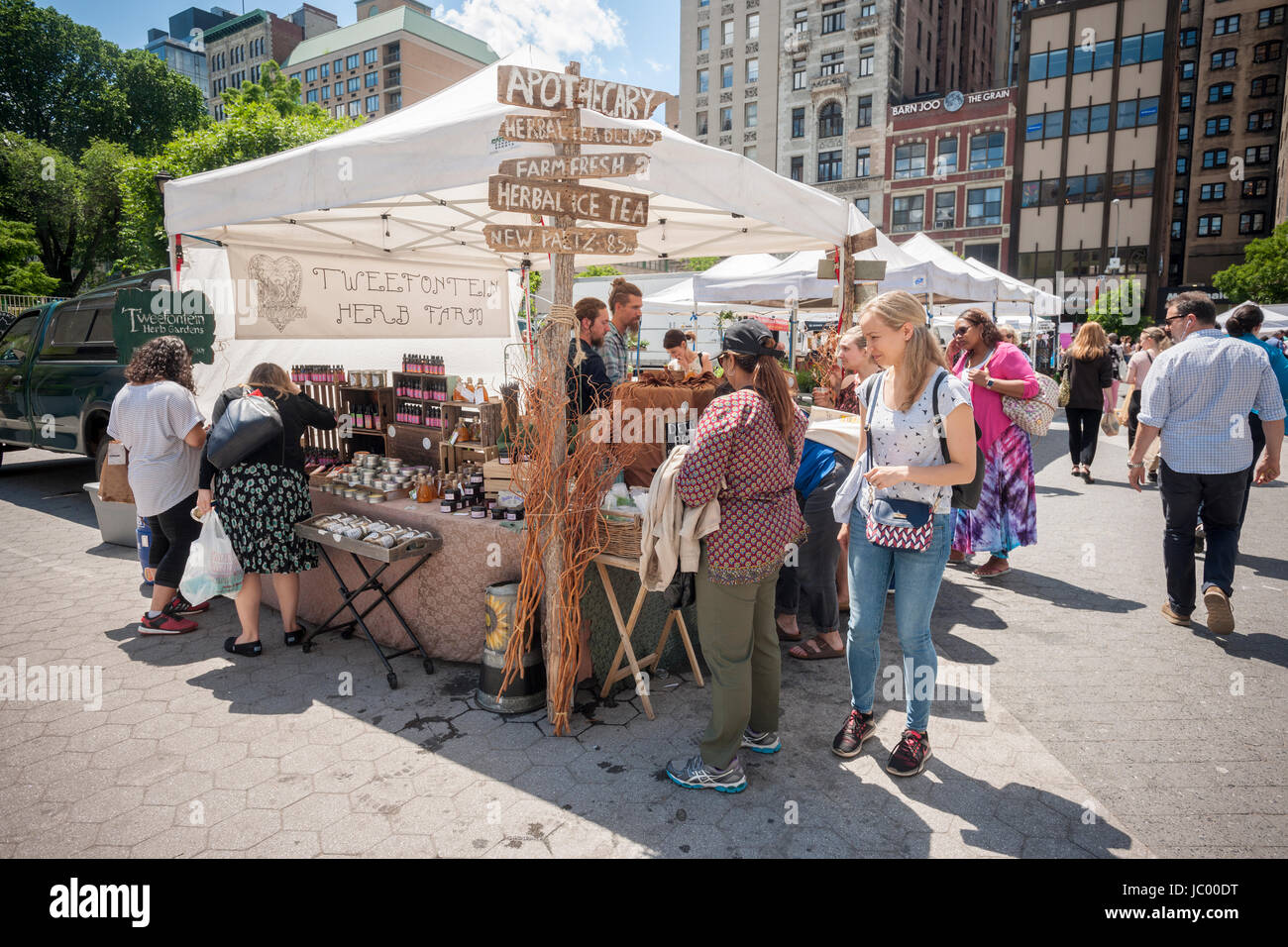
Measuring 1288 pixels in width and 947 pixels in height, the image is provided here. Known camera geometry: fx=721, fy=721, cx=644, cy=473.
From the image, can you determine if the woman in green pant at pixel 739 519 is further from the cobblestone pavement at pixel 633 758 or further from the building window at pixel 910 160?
the building window at pixel 910 160

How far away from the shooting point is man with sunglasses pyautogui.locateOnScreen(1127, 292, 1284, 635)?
169 inches

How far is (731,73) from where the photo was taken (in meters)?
50.7

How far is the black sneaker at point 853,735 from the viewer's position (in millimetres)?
3197

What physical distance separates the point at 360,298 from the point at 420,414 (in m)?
3.07

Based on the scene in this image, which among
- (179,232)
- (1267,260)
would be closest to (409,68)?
(1267,260)

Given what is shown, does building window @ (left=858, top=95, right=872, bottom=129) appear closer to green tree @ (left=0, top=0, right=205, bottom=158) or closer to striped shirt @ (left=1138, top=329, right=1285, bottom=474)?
green tree @ (left=0, top=0, right=205, bottom=158)

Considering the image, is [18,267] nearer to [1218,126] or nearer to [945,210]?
[945,210]

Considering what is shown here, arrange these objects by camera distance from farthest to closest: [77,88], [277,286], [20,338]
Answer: [77,88], [20,338], [277,286]

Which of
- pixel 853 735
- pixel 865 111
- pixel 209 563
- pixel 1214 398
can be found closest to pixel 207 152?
pixel 209 563

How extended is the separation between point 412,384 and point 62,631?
106 inches
